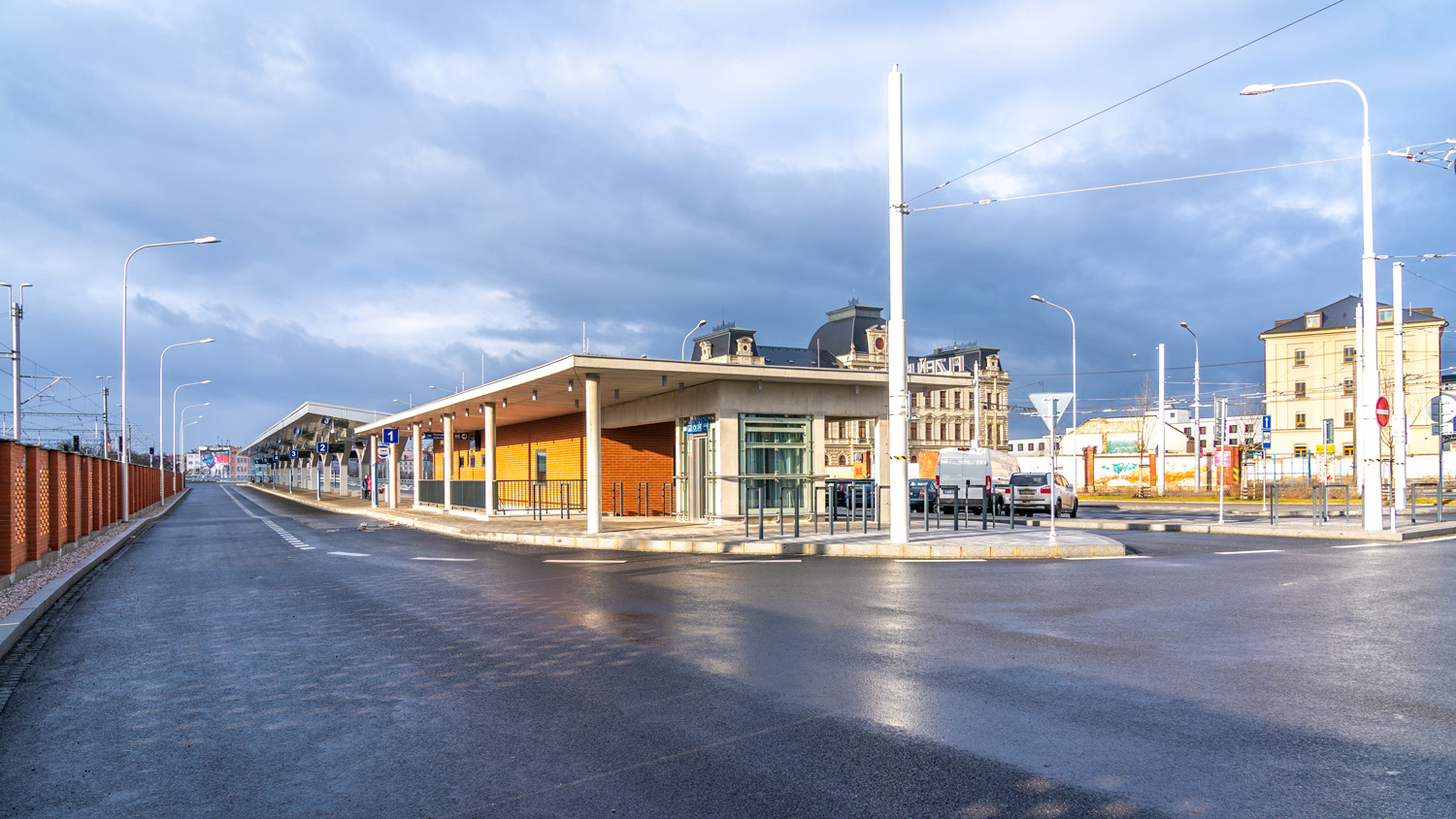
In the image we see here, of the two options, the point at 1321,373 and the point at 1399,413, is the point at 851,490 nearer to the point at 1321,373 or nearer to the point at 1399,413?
the point at 1399,413

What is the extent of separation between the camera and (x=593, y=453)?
834 inches

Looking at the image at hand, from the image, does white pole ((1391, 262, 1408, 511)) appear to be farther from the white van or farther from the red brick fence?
the red brick fence

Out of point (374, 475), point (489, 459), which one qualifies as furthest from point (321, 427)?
point (489, 459)

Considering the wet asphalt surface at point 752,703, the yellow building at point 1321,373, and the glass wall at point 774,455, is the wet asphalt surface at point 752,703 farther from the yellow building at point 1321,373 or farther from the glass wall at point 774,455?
the yellow building at point 1321,373

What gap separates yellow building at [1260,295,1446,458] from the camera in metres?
70.2

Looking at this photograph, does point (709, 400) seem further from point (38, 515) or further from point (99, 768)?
point (99, 768)

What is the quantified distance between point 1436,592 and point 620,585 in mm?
9224

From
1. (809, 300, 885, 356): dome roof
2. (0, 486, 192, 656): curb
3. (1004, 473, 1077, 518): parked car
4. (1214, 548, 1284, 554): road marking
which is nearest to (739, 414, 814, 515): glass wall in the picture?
(1004, 473, 1077, 518): parked car

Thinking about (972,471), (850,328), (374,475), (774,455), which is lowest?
(374,475)

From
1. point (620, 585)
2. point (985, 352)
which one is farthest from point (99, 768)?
point (985, 352)

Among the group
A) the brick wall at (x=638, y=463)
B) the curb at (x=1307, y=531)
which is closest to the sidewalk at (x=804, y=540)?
the curb at (x=1307, y=531)

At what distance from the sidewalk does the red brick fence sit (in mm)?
7925

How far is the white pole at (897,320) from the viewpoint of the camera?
53.8ft

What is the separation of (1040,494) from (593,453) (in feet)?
49.9
